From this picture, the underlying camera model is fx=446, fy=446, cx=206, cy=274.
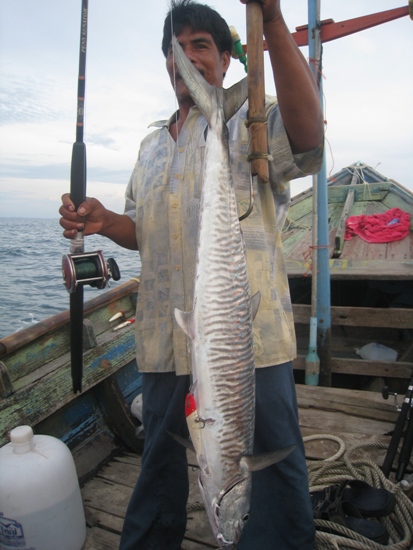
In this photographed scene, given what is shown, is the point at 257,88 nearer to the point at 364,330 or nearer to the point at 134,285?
the point at 134,285

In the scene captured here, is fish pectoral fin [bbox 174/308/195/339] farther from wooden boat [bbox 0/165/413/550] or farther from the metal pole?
the metal pole

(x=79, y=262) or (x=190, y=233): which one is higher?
(x=190, y=233)

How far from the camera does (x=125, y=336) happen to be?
3.66 m

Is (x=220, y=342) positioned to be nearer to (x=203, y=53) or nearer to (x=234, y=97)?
(x=234, y=97)

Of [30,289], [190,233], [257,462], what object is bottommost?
[257,462]

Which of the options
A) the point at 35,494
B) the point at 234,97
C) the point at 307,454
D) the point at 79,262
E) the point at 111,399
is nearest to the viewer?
the point at 234,97

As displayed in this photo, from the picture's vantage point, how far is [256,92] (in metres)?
1.46

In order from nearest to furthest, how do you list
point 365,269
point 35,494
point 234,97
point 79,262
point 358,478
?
point 234,97
point 79,262
point 35,494
point 358,478
point 365,269

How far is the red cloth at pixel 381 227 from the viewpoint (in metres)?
6.07

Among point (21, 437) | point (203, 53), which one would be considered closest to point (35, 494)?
point (21, 437)

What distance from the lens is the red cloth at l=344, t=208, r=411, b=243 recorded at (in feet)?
19.9

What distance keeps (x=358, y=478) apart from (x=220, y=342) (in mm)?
1936

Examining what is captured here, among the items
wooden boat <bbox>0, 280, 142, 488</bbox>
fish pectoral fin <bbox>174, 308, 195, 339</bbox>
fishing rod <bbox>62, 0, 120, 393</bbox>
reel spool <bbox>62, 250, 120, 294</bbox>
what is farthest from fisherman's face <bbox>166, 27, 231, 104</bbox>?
wooden boat <bbox>0, 280, 142, 488</bbox>

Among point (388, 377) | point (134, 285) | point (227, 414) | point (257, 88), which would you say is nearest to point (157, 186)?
point (257, 88)
